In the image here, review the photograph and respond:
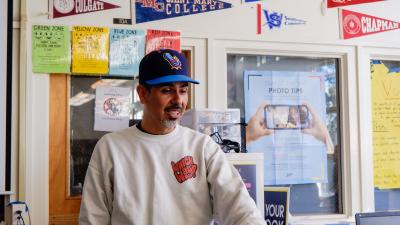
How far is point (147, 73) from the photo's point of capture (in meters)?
1.37

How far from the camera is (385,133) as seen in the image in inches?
110

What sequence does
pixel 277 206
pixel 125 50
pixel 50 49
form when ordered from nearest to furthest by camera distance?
pixel 277 206 → pixel 50 49 → pixel 125 50

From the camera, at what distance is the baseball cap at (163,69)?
1.34m

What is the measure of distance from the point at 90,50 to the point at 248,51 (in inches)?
36.8

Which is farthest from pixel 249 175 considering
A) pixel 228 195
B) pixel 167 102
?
pixel 167 102

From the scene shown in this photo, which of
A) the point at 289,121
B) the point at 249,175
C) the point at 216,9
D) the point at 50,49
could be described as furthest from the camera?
the point at 289,121

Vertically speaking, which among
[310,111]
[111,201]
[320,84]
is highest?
[320,84]

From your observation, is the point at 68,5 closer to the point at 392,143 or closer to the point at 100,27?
the point at 100,27

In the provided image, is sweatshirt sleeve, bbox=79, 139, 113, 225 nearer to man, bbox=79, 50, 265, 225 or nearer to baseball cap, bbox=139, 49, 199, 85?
man, bbox=79, 50, 265, 225

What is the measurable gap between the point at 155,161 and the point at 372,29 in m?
1.99

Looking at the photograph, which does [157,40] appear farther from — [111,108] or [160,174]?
[160,174]

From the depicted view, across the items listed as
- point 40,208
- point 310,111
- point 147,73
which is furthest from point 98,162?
point 310,111

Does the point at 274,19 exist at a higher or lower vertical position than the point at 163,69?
higher

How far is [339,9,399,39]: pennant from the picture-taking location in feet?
8.80
